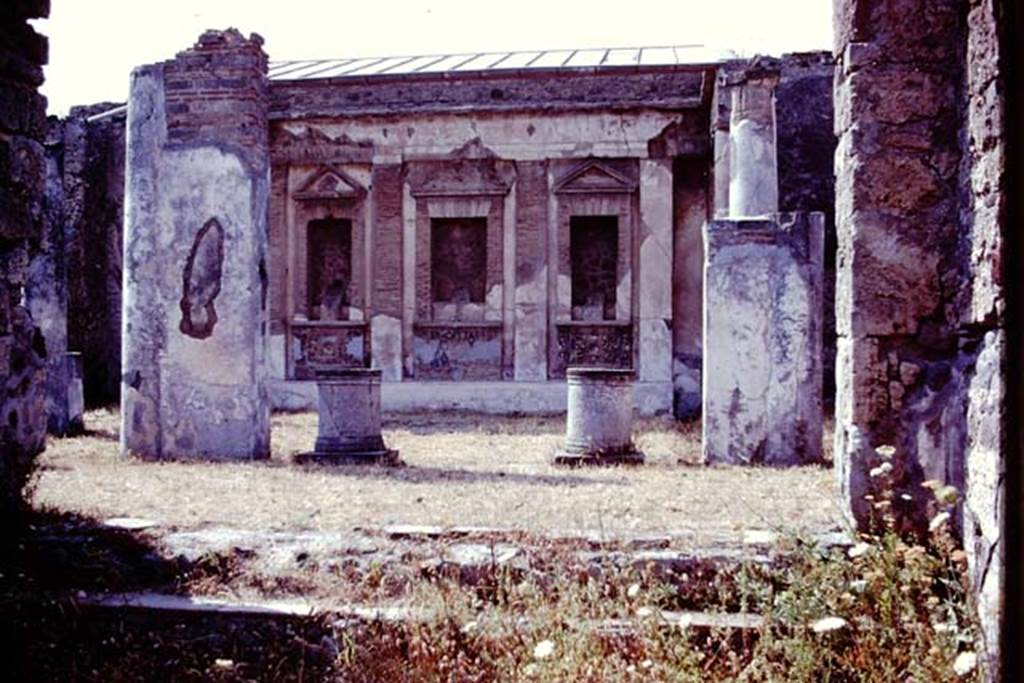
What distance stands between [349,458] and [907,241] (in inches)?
227

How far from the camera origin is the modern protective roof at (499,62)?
15.9 m

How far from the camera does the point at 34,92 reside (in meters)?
4.43

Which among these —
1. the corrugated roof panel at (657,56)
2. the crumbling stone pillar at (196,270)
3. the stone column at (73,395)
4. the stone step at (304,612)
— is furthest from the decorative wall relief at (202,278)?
the corrugated roof panel at (657,56)

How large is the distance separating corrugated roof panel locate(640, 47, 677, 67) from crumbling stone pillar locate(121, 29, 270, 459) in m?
8.24

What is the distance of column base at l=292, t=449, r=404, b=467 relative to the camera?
8.73 meters

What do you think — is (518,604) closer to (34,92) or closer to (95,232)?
(34,92)

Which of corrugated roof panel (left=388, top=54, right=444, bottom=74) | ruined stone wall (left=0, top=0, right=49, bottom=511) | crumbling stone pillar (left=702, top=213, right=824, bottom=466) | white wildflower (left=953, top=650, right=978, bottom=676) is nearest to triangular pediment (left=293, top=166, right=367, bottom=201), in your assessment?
corrugated roof panel (left=388, top=54, right=444, bottom=74)

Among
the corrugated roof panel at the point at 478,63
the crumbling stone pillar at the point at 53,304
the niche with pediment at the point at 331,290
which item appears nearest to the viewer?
the crumbling stone pillar at the point at 53,304

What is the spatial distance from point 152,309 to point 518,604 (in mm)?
6096

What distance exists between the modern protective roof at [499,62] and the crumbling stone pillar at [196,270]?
7.50 metres

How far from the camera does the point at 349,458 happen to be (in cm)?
880

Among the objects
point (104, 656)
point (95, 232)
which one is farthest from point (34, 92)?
point (95, 232)

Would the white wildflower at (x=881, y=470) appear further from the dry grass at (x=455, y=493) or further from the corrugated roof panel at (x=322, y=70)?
the corrugated roof panel at (x=322, y=70)

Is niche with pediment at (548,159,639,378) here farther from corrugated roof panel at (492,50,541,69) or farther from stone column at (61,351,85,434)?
stone column at (61,351,85,434)
